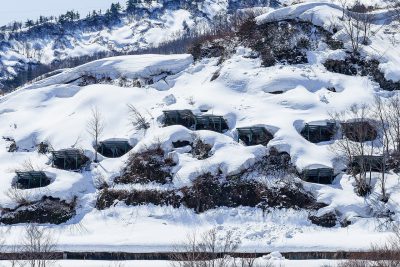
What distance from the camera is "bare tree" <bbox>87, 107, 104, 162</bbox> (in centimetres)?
3762

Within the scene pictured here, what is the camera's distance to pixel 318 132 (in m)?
36.4

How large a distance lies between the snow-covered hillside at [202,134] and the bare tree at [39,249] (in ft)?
3.95

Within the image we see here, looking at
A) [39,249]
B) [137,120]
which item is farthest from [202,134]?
[39,249]

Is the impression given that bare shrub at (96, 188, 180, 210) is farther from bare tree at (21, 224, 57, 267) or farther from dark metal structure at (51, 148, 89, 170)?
dark metal structure at (51, 148, 89, 170)

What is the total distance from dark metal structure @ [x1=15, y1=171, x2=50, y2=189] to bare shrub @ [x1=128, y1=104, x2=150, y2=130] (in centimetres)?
791

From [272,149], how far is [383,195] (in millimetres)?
7718

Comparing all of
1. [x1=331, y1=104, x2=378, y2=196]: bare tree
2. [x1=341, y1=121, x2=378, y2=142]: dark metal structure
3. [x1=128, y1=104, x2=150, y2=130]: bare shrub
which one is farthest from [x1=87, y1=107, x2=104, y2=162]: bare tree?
[x1=341, y1=121, x2=378, y2=142]: dark metal structure

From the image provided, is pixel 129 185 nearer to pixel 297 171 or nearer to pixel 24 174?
pixel 24 174

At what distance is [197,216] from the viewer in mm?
31094

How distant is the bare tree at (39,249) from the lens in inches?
848

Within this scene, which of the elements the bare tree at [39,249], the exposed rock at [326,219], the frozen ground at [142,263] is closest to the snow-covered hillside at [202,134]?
the exposed rock at [326,219]

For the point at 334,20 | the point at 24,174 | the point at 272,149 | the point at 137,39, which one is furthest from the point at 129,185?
the point at 137,39

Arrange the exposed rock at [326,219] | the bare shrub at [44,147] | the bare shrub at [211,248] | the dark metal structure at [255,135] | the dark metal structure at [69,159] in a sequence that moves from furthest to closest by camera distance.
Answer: the bare shrub at [44,147], the dark metal structure at [69,159], the dark metal structure at [255,135], the exposed rock at [326,219], the bare shrub at [211,248]

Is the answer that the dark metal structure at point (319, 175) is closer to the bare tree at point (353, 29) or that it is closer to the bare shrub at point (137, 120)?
the bare shrub at point (137, 120)
